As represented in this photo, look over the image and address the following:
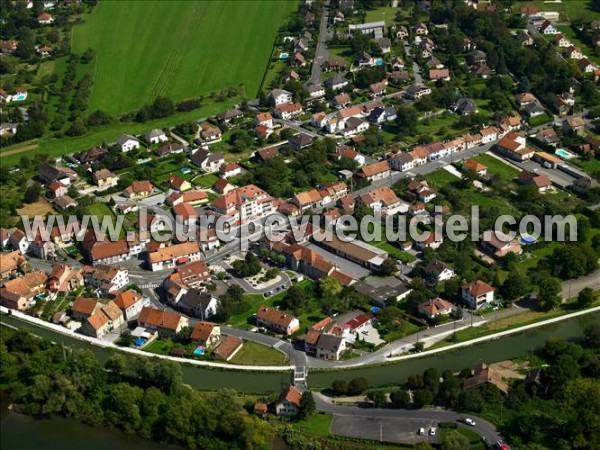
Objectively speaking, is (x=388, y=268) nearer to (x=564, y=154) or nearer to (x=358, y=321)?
(x=358, y=321)

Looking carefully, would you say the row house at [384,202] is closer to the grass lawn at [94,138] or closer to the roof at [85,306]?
the roof at [85,306]

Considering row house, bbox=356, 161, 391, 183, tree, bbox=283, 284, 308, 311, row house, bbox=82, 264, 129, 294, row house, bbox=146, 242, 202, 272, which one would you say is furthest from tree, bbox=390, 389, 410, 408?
row house, bbox=356, 161, 391, 183

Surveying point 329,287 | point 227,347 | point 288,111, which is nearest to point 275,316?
point 227,347

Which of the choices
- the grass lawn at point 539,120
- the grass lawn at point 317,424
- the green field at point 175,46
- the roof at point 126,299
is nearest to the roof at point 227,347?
the roof at point 126,299

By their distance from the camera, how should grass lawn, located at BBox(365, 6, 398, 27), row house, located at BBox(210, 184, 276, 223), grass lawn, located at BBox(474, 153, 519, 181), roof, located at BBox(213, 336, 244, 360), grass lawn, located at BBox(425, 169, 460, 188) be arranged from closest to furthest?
roof, located at BBox(213, 336, 244, 360) → row house, located at BBox(210, 184, 276, 223) → grass lawn, located at BBox(425, 169, 460, 188) → grass lawn, located at BBox(474, 153, 519, 181) → grass lawn, located at BBox(365, 6, 398, 27)

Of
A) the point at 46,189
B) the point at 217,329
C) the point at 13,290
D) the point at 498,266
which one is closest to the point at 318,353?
the point at 217,329

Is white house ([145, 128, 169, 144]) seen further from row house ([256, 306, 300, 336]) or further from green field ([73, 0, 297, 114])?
row house ([256, 306, 300, 336])
